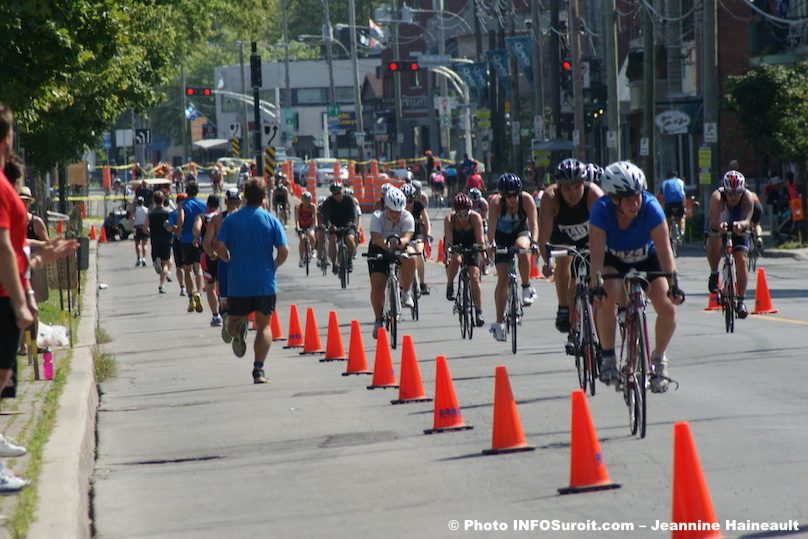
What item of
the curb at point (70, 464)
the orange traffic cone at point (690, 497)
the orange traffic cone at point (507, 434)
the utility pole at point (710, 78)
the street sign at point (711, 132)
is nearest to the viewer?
the orange traffic cone at point (690, 497)

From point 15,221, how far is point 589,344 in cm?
560

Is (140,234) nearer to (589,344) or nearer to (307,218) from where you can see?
(307,218)

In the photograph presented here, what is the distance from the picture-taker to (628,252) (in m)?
11.6

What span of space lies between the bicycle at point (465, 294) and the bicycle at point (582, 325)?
15.9 feet

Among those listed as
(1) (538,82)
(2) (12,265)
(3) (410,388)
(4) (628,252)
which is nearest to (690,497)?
(2) (12,265)

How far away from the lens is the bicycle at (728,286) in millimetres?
18670

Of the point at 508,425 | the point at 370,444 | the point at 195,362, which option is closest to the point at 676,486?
the point at 508,425

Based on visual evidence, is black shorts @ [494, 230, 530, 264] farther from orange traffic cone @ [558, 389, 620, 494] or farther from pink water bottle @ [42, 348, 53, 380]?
orange traffic cone @ [558, 389, 620, 494]

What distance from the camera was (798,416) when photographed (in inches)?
466

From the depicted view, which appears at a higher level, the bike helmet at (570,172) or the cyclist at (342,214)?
the bike helmet at (570,172)

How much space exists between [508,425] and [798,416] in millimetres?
2396

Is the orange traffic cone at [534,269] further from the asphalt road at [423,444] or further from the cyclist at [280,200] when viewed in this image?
the cyclist at [280,200]

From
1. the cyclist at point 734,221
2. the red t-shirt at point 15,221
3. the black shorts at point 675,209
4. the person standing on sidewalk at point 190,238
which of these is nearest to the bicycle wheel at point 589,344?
the red t-shirt at point 15,221

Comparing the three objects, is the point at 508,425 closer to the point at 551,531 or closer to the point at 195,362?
the point at 551,531
